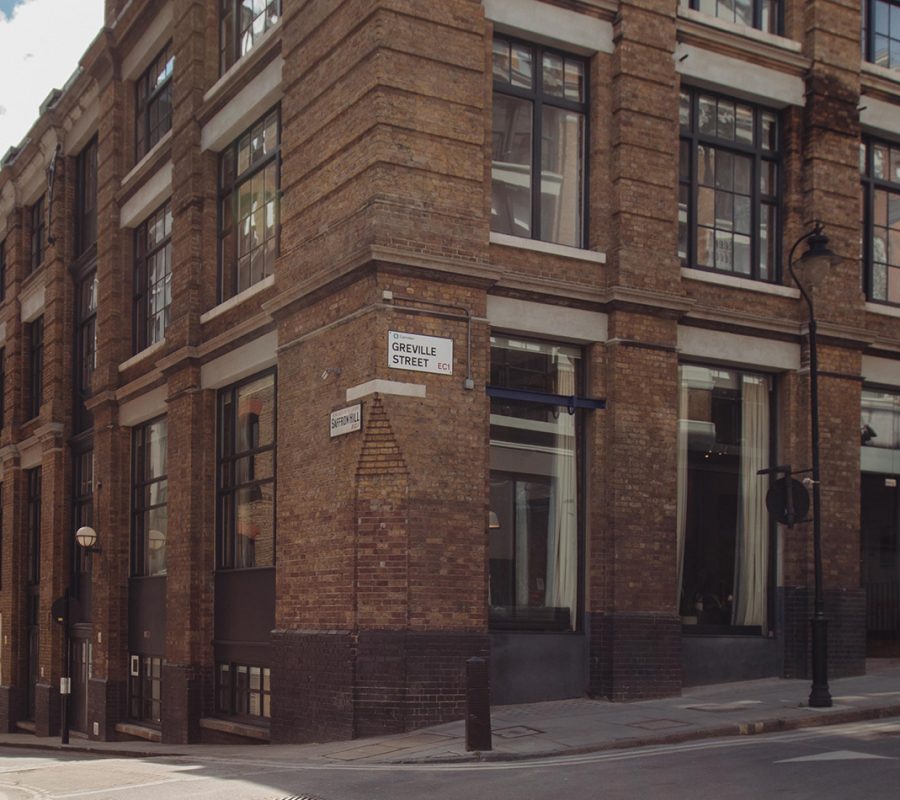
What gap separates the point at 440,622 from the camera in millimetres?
15727

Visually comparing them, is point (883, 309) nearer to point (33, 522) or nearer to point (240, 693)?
point (240, 693)

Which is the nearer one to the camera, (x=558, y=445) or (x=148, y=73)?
(x=558, y=445)

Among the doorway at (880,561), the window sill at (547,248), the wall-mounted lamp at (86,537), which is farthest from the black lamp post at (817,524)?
the wall-mounted lamp at (86,537)

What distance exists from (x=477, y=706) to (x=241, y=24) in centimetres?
1295

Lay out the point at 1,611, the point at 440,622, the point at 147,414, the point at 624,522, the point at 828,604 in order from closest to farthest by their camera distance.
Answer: the point at 440,622, the point at 624,522, the point at 828,604, the point at 147,414, the point at 1,611

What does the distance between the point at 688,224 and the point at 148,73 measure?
477 inches

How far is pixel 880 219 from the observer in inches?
813

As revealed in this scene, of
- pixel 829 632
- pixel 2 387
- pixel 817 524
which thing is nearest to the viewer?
pixel 817 524

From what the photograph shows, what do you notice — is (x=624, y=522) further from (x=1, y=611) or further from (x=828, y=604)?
(x=1, y=611)

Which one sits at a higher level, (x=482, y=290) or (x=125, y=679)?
(x=482, y=290)

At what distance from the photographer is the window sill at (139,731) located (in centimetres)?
2262

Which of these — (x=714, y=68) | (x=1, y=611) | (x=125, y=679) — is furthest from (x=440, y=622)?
(x=1, y=611)

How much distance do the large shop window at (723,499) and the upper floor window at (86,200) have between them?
15.0 meters

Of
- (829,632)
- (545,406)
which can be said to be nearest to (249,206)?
(545,406)
